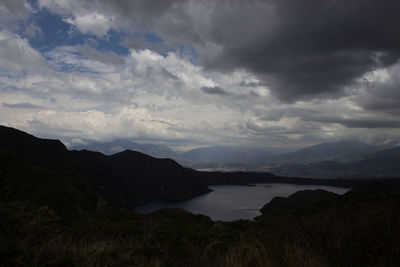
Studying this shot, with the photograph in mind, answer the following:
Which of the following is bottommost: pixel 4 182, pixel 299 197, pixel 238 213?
pixel 238 213

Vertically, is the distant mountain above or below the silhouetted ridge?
below

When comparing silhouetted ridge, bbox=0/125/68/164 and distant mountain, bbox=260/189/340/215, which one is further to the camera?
silhouetted ridge, bbox=0/125/68/164

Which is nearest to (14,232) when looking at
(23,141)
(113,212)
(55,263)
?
(55,263)

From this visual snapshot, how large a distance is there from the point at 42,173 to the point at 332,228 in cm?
8523

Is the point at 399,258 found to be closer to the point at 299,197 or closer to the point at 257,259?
the point at 257,259

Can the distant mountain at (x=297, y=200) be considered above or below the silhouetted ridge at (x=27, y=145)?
below

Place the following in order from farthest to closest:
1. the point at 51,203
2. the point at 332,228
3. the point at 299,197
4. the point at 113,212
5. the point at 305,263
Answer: the point at 299,197, the point at 51,203, the point at 113,212, the point at 332,228, the point at 305,263

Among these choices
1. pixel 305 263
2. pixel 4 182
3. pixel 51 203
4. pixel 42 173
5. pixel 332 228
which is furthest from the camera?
pixel 42 173

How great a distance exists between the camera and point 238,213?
6053 inches

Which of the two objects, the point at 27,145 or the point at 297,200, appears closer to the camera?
the point at 297,200

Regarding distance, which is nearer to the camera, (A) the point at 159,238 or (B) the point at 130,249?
(B) the point at 130,249

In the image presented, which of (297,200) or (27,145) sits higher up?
(27,145)

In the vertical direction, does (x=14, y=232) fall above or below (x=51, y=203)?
above

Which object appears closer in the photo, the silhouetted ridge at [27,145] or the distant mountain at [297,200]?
the distant mountain at [297,200]
